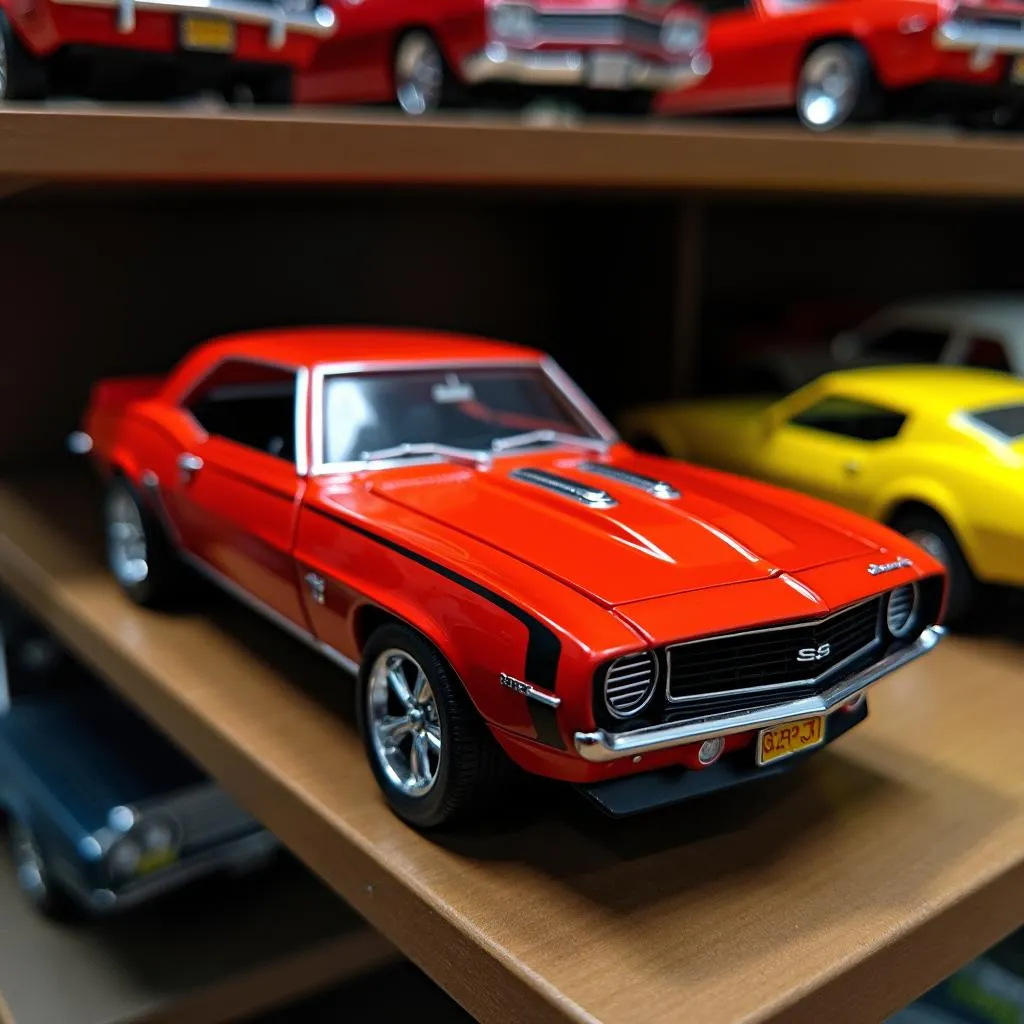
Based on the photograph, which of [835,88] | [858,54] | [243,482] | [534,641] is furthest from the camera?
[835,88]

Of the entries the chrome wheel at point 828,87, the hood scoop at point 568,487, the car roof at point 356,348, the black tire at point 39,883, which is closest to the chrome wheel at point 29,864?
the black tire at point 39,883

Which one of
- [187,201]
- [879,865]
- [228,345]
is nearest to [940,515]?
[879,865]

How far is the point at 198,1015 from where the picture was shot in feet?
6.03

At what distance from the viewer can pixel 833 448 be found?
1938 mm

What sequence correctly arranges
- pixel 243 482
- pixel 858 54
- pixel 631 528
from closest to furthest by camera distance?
pixel 631 528
pixel 243 482
pixel 858 54

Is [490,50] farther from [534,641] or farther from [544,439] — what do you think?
[534,641]

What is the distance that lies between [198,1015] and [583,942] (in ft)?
3.63

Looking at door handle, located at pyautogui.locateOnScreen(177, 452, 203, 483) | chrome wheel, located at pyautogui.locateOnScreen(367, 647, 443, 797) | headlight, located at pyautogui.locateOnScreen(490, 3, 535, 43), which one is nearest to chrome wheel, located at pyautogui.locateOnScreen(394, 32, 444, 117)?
headlight, located at pyautogui.locateOnScreen(490, 3, 535, 43)

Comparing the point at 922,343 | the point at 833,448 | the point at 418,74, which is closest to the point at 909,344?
the point at 922,343

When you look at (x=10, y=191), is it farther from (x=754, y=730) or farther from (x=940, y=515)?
(x=940, y=515)

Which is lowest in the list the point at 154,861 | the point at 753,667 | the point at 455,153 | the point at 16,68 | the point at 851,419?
the point at 154,861

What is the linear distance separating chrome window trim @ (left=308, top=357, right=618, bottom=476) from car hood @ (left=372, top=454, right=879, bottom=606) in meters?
0.07

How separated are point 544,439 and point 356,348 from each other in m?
0.33

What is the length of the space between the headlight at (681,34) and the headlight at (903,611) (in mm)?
1579
